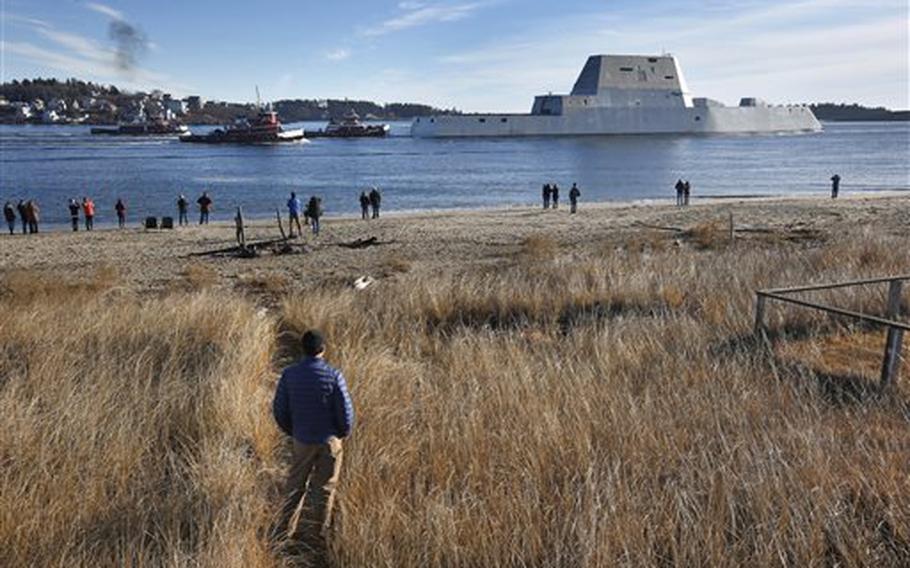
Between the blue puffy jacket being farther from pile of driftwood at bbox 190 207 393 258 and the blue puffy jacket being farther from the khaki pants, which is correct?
pile of driftwood at bbox 190 207 393 258

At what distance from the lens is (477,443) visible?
4.80 meters

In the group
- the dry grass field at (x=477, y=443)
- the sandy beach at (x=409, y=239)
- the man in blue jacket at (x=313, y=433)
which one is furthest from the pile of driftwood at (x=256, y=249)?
the man in blue jacket at (x=313, y=433)

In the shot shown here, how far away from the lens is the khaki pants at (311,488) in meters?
4.13

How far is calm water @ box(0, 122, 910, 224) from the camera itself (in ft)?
157

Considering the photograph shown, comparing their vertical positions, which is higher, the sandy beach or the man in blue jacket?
the man in blue jacket

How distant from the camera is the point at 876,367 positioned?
22.7 feet

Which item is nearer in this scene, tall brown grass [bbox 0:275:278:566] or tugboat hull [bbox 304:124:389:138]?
tall brown grass [bbox 0:275:278:566]

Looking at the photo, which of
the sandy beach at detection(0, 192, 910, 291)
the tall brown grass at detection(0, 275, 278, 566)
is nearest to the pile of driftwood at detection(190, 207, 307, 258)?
the sandy beach at detection(0, 192, 910, 291)

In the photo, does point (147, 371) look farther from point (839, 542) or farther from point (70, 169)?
point (70, 169)

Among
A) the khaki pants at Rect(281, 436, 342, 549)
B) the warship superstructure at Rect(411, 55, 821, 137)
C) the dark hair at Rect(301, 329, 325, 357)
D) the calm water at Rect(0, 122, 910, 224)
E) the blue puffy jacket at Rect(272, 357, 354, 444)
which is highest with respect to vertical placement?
the warship superstructure at Rect(411, 55, 821, 137)

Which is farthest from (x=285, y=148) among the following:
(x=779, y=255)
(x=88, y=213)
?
Result: (x=779, y=255)

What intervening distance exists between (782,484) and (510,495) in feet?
4.83

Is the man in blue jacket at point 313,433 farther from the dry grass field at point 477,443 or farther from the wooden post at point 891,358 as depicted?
the wooden post at point 891,358

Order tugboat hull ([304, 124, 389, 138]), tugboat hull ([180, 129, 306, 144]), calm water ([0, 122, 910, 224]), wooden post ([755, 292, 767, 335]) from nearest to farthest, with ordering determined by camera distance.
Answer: wooden post ([755, 292, 767, 335])
calm water ([0, 122, 910, 224])
tugboat hull ([180, 129, 306, 144])
tugboat hull ([304, 124, 389, 138])
